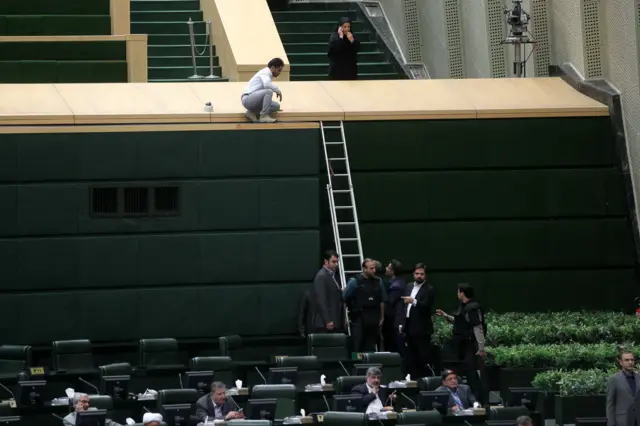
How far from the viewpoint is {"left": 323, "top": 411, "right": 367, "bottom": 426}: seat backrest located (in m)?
17.3

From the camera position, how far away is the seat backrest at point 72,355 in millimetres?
21625

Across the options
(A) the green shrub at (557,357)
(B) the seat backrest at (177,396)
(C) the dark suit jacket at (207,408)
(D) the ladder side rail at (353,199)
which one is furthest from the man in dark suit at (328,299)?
(B) the seat backrest at (177,396)

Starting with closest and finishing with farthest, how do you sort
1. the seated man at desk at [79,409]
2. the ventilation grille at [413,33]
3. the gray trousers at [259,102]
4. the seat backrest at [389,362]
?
the seated man at desk at [79,409] < the seat backrest at [389,362] < the gray trousers at [259,102] < the ventilation grille at [413,33]

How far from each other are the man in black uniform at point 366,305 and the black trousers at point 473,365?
1.26 meters

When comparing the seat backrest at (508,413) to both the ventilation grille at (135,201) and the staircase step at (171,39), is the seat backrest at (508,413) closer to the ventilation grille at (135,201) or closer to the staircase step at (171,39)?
the ventilation grille at (135,201)

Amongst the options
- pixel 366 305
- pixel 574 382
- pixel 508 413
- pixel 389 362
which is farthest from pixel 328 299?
pixel 508 413

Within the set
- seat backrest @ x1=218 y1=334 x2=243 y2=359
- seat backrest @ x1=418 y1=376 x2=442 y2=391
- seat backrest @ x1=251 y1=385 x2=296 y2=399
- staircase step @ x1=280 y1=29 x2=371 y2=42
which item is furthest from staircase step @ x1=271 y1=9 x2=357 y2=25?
seat backrest @ x1=251 y1=385 x2=296 y2=399

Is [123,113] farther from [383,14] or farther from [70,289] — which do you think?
[383,14]

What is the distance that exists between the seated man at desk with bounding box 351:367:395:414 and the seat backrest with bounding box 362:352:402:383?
1.42 meters

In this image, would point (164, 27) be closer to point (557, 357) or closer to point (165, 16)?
point (165, 16)

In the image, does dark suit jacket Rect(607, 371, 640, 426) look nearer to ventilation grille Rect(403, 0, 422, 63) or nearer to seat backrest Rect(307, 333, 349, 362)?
seat backrest Rect(307, 333, 349, 362)

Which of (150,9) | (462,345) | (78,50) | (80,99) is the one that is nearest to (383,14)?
(150,9)

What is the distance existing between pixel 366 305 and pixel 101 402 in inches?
199

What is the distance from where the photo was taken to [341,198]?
24188mm
